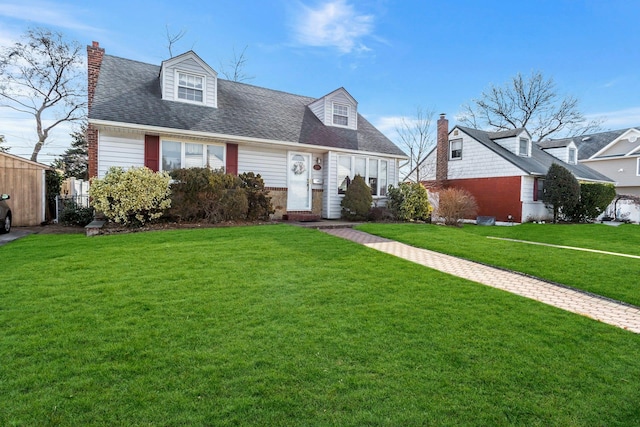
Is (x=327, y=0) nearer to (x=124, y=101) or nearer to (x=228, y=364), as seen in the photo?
(x=124, y=101)

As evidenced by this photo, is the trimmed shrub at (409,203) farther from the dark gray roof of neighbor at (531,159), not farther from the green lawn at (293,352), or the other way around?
the green lawn at (293,352)

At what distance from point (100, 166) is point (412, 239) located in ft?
32.0

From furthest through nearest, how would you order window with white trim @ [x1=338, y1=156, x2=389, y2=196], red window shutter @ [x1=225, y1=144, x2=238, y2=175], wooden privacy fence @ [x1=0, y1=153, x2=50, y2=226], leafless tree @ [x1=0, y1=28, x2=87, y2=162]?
leafless tree @ [x1=0, y1=28, x2=87, y2=162] < window with white trim @ [x1=338, y1=156, x2=389, y2=196] < red window shutter @ [x1=225, y1=144, x2=238, y2=175] < wooden privacy fence @ [x1=0, y1=153, x2=50, y2=226]

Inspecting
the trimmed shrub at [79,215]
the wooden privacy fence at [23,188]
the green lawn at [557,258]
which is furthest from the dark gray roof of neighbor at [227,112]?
the green lawn at [557,258]

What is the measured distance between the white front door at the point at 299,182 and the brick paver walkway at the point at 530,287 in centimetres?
627

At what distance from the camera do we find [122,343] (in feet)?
10.3

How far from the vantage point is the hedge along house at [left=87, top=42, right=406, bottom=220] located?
11375 millimetres

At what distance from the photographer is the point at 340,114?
16.5 m

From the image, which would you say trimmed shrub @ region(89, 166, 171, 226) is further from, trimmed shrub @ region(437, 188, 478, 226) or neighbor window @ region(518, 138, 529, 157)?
neighbor window @ region(518, 138, 529, 157)

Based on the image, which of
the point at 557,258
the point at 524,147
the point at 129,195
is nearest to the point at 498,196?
the point at 524,147

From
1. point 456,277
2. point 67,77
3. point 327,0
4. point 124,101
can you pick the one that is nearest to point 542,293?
point 456,277

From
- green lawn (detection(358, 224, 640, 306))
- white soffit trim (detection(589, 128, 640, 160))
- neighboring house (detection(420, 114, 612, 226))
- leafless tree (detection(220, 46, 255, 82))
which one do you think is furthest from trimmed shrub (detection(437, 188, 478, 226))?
white soffit trim (detection(589, 128, 640, 160))

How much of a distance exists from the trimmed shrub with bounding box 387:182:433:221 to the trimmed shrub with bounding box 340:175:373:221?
1.20 m

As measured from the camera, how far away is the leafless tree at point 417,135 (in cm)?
2852
